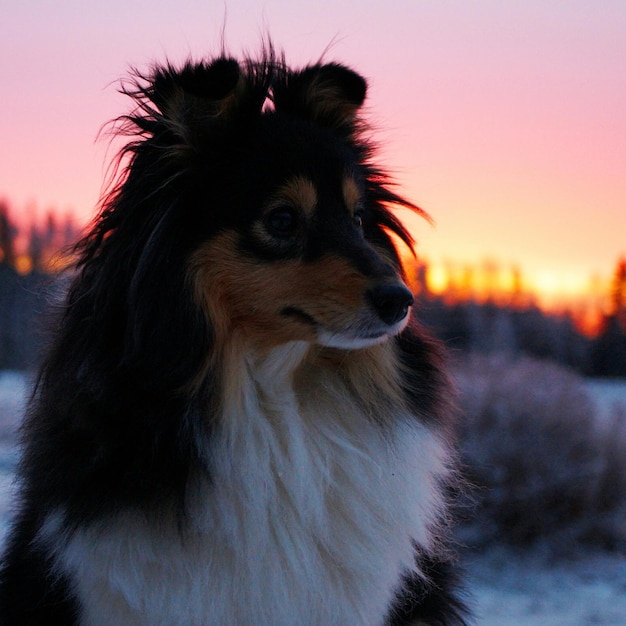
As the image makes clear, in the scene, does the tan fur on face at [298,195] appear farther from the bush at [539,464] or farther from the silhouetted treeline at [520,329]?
the silhouetted treeline at [520,329]

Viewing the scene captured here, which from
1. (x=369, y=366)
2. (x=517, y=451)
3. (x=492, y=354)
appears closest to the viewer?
(x=369, y=366)

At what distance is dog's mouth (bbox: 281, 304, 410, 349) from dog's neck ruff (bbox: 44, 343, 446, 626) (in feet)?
0.73

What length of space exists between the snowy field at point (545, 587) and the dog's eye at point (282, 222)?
410cm

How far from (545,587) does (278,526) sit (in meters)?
5.55

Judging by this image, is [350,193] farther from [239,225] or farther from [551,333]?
[551,333]

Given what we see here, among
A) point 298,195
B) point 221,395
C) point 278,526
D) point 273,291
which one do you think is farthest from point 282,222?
point 278,526

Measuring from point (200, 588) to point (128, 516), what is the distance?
1.27 ft

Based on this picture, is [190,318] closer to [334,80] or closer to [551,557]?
[334,80]

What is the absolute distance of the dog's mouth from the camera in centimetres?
303

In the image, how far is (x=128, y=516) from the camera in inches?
121

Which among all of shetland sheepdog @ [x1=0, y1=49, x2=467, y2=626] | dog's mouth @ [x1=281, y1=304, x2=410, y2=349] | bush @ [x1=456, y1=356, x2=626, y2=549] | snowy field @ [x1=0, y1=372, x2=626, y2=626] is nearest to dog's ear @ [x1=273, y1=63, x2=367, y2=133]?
shetland sheepdog @ [x1=0, y1=49, x2=467, y2=626]

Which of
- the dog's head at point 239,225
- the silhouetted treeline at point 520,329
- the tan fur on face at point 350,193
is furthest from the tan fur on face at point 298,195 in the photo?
the silhouetted treeline at point 520,329

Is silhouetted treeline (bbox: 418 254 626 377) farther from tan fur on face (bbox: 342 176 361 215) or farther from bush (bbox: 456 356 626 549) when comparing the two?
tan fur on face (bbox: 342 176 361 215)

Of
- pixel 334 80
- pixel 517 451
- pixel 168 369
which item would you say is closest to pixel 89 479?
pixel 168 369
